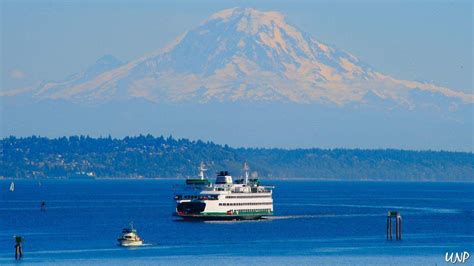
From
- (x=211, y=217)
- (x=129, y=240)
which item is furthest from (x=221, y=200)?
(x=129, y=240)

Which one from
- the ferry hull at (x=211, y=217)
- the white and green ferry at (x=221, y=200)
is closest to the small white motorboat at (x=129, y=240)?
the white and green ferry at (x=221, y=200)

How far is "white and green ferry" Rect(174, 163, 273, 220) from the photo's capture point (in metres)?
189

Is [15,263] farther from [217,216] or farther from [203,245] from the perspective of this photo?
[217,216]

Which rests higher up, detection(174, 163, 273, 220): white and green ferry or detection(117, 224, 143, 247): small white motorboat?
detection(174, 163, 273, 220): white and green ferry

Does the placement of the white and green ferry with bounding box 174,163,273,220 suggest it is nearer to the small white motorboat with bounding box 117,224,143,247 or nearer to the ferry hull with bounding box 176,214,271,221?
the ferry hull with bounding box 176,214,271,221

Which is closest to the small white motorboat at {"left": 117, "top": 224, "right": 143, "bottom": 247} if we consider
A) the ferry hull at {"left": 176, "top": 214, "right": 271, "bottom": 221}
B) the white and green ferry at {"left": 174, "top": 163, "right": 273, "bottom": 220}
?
the white and green ferry at {"left": 174, "top": 163, "right": 273, "bottom": 220}

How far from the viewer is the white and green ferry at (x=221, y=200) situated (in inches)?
7436

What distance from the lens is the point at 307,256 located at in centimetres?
13500

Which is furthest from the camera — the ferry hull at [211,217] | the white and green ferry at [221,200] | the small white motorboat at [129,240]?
the ferry hull at [211,217]

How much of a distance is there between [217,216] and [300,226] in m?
11.3

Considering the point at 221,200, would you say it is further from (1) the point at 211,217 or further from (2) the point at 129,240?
(2) the point at 129,240

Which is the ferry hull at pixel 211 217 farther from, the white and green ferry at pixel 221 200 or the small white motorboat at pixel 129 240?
the small white motorboat at pixel 129 240

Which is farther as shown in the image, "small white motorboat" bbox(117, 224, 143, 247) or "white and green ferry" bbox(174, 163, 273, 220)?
"white and green ferry" bbox(174, 163, 273, 220)

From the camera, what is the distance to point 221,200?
621 ft
